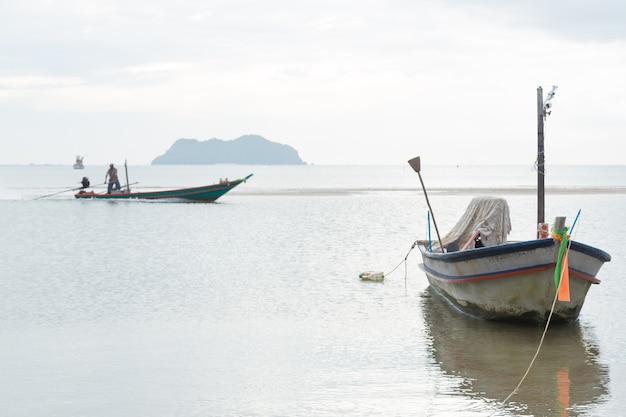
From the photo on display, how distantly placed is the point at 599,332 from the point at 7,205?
53.4 meters

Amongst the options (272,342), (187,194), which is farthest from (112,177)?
(272,342)

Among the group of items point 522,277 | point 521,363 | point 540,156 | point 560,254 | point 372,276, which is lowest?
point 521,363

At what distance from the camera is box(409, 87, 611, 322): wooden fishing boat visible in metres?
12.7

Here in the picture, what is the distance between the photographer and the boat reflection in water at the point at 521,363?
9466 mm

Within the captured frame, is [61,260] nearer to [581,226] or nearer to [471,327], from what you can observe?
[471,327]

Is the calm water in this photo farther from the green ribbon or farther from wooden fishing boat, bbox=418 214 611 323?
the green ribbon

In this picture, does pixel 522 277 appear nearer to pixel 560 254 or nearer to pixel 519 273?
pixel 519 273

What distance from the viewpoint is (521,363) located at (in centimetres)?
1141

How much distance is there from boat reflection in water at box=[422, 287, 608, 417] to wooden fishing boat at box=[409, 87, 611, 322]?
0.37m

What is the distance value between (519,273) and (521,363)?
2048 millimetres

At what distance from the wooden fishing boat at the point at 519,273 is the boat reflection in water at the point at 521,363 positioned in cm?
37

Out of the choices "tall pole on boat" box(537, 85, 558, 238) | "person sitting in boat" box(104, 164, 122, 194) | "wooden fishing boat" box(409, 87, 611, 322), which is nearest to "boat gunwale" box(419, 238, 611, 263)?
"wooden fishing boat" box(409, 87, 611, 322)

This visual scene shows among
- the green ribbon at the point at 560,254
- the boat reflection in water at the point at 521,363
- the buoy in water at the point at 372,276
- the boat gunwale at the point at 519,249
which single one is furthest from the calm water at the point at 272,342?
the boat gunwale at the point at 519,249

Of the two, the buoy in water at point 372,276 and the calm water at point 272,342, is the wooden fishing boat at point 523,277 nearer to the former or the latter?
the calm water at point 272,342
